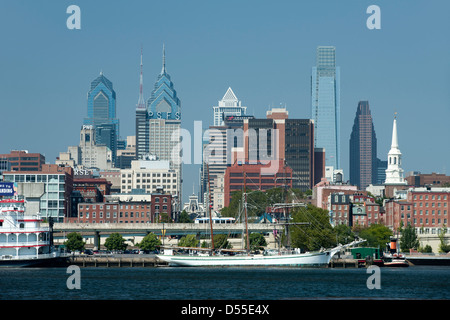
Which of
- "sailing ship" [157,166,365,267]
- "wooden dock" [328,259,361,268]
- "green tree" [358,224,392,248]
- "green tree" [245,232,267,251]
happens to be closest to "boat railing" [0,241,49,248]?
"sailing ship" [157,166,365,267]

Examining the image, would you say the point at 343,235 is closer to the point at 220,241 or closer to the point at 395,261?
the point at 220,241

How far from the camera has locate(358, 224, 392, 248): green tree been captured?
165 meters

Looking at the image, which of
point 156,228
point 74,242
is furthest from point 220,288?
point 156,228

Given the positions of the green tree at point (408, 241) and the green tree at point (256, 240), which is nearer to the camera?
the green tree at point (408, 241)

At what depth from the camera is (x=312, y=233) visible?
146750mm

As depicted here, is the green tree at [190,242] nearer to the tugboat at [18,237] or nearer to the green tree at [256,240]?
the green tree at [256,240]

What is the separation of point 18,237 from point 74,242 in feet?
166

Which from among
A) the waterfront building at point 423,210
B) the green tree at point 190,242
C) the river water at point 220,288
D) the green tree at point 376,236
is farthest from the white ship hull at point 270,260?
the waterfront building at point 423,210

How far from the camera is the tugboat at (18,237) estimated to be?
115394mm

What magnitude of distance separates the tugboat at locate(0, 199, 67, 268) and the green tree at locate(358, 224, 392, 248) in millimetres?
71548

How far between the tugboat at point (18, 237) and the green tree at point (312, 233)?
4741 cm

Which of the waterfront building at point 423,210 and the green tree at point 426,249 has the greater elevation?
the waterfront building at point 423,210

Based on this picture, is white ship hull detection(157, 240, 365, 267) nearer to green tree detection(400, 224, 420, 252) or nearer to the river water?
the river water
